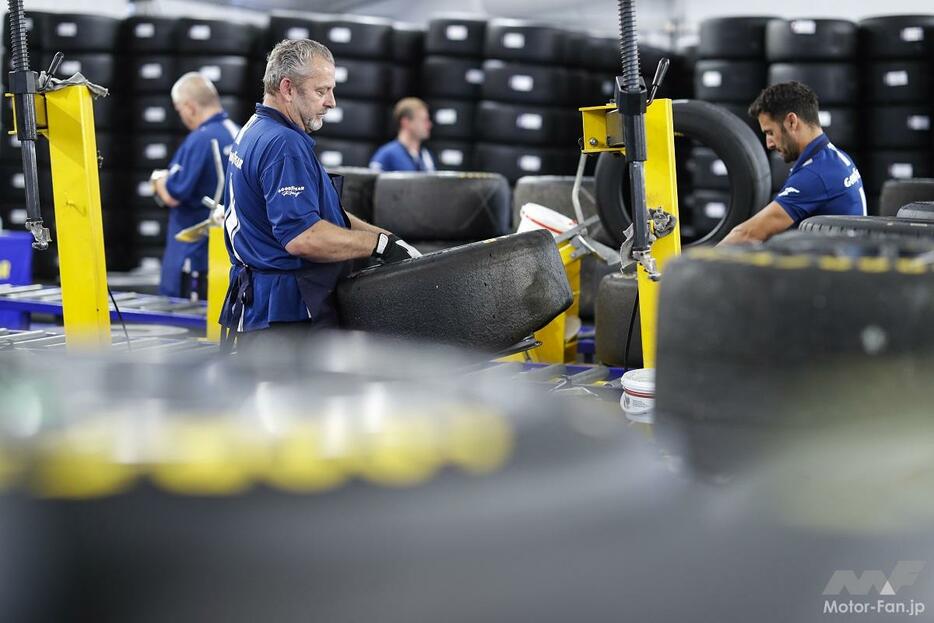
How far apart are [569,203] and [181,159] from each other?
6.79 ft

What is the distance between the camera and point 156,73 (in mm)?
7645

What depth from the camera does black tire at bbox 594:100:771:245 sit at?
346cm

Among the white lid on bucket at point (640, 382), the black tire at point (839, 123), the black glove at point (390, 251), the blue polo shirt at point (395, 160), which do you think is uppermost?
the black tire at point (839, 123)

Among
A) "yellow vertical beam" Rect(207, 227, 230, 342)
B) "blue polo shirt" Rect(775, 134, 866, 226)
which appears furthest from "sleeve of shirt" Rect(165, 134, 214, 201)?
"blue polo shirt" Rect(775, 134, 866, 226)

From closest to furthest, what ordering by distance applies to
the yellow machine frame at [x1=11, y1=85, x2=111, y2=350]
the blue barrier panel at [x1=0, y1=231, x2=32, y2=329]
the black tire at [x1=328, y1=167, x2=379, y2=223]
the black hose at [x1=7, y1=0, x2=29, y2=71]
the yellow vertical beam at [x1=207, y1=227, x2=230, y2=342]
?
the black hose at [x1=7, y1=0, x2=29, y2=71]
the yellow machine frame at [x1=11, y1=85, x2=111, y2=350]
the yellow vertical beam at [x1=207, y1=227, x2=230, y2=342]
the black tire at [x1=328, y1=167, x2=379, y2=223]
the blue barrier panel at [x1=0, y1=231, x2=32, y2=329]

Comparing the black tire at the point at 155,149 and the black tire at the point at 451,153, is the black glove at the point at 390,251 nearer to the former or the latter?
the black tire at the point at 451,153

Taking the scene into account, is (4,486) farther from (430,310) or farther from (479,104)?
(479,104)

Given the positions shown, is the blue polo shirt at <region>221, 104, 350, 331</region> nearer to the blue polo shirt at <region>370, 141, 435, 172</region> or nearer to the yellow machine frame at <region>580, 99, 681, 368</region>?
the yellow machine frame at <region>580, 99, 681, 368</region>

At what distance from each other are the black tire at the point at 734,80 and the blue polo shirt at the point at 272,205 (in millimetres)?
4765

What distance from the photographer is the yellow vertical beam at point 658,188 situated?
2586mm

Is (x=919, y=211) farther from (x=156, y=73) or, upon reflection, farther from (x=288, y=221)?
(x=156, y=73)

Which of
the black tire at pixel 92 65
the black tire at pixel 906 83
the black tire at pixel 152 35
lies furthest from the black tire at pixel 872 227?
the black tire at pixel 92 65

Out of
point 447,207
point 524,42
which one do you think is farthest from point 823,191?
point 524,42

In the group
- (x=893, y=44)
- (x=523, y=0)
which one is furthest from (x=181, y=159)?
(x=523, y=0)
